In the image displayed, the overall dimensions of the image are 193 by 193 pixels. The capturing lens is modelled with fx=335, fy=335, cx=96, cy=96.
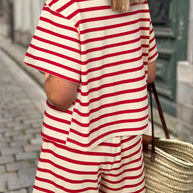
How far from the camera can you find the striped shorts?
153cm

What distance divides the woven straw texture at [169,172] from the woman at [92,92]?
0.68 ft

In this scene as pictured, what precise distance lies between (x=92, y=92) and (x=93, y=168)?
0.35 meters

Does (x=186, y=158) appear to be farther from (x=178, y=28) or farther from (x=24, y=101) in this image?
(x=24, y=101)

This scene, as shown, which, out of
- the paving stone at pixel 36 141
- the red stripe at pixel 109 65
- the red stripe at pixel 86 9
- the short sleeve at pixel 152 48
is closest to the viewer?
the red stripe at pixel 86 9

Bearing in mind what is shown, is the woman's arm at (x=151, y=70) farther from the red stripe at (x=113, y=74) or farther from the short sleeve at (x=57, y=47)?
the short sleeve at (x=57, y=47)

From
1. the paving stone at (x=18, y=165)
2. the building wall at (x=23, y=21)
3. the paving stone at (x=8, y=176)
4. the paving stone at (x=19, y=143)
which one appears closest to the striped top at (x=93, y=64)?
the paving stone at (x=8, y=176)

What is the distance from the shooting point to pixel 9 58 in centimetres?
1173

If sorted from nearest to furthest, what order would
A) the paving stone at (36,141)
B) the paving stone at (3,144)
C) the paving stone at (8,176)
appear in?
the paving stone at (8,176) → the paving stone at (3,144) → the paving stone at (36,141)

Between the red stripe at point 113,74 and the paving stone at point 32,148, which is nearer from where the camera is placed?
the red stripe at point 113,74

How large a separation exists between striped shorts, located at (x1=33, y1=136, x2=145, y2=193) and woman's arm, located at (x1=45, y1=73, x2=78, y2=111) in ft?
0.75

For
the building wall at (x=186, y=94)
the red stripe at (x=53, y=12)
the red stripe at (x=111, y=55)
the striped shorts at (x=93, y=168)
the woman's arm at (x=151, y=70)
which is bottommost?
the building wall at (x=186, y=94)

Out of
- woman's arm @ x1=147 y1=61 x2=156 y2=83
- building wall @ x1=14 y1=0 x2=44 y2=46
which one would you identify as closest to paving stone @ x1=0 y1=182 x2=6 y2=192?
woman's arm @ x1=147 y1=61 x2=156 y2=83

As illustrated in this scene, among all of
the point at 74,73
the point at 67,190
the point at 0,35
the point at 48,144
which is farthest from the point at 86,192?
the point at 0,35

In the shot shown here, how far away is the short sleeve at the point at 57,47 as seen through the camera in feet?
4.39
